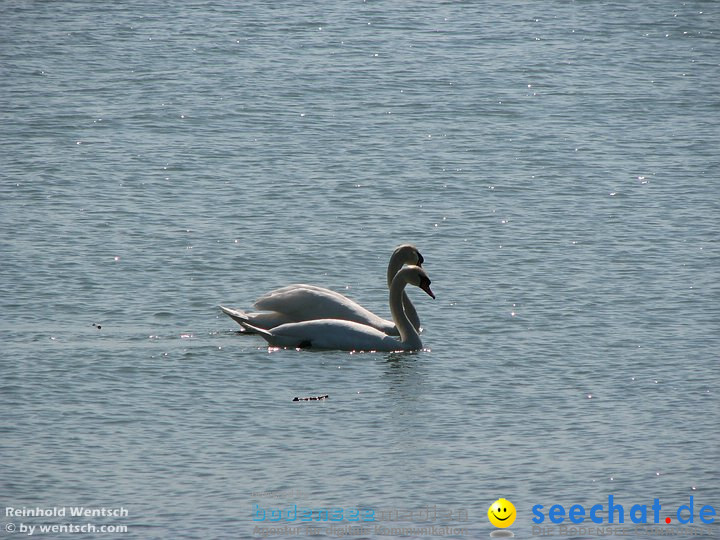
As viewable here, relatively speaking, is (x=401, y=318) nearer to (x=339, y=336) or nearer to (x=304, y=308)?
(x=339, y=336)

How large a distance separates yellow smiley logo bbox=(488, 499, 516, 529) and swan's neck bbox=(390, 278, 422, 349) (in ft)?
14.6

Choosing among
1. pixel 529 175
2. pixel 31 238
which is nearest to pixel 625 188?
pixel 529 175

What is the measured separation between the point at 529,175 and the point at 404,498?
492 inches

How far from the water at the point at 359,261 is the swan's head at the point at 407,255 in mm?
469

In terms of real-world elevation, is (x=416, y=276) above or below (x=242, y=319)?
above

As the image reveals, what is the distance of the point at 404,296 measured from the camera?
15.6 m

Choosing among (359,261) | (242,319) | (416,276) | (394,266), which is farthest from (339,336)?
(359,261)

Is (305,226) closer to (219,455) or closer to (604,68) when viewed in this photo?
(219,455)

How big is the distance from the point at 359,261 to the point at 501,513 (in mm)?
7833

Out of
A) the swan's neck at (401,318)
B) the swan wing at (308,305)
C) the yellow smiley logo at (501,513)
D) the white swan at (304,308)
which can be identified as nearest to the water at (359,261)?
the yellow smiley logo at (501,513)

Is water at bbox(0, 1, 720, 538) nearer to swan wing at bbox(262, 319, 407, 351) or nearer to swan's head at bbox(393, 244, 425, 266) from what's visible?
swan wing at bbox(262, 319, 407, 351)

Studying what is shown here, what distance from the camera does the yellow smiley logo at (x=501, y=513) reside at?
10.1 meters

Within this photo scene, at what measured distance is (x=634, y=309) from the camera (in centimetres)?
1595

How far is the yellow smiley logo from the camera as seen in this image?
10.1m
